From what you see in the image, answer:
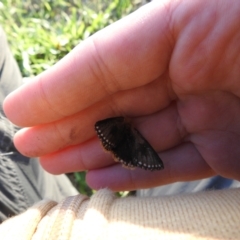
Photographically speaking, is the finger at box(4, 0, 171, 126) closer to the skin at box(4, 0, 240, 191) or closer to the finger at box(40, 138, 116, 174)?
the skin at box(4, 0, 240, 191)

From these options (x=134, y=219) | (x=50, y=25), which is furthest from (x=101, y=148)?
(x=50, y=25)

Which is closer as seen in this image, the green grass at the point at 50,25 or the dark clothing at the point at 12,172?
the dark clothing at the point at 12,172

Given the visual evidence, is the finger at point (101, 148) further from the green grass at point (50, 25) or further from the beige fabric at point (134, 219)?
the green grass at point (50, 25)

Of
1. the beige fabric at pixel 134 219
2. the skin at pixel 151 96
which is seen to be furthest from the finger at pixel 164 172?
the beige fabric at pixel 134 219

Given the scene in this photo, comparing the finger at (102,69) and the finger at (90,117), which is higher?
the finger at (102,69)

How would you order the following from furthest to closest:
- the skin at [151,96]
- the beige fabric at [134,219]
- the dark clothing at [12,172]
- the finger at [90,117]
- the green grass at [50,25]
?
the green grass at [50,25]
the dark clothing at [12,172]
the finger at [90,117]
the skin at [151,96]
the beige fabric at [134,219]

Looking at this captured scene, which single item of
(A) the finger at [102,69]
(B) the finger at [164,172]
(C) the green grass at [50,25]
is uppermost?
(A) the finger at [102,69]

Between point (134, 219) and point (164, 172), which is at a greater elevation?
point (134, 219)

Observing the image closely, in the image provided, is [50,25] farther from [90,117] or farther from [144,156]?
[144,156]
